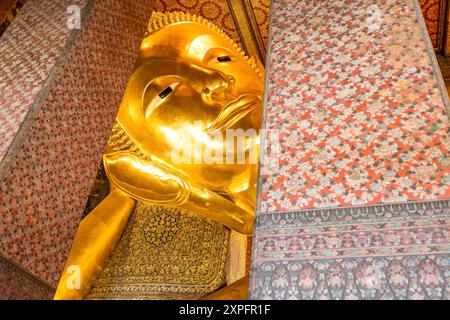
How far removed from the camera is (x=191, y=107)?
8.06 ft

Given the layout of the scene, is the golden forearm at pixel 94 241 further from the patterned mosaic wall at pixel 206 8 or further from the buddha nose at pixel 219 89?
the patterned mosaic wall at pixel 206 8

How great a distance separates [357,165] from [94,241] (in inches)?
64.8

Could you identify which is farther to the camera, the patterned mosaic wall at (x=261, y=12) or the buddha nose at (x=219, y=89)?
the patterned mosaic wall at (x=261, y=12)

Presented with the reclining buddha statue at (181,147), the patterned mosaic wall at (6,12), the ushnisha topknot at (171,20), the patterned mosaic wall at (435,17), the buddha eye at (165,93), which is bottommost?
the patterned mosaic wall at (435,17)

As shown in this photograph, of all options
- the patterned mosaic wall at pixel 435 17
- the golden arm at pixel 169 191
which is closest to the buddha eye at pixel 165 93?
the golden arm at pixel 169 191

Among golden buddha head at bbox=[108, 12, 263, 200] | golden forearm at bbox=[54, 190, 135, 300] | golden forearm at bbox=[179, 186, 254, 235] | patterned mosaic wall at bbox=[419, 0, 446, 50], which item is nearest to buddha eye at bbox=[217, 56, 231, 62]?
golden buddha head at bbox=[108, 12, 263, 200]

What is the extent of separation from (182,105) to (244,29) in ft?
3.23

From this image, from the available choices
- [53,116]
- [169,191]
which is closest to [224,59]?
[169,191]

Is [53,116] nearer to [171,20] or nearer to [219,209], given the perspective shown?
[219,209]

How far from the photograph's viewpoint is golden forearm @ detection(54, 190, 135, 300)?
2.40m

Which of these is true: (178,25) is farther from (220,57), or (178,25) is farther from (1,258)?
(1,258)

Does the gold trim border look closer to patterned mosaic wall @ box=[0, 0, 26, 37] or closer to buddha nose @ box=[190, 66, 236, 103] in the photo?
buddha nose @ box=[190, 66, 236, 103]

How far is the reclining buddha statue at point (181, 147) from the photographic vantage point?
2404mm

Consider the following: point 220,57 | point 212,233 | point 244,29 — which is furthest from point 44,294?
point 244,29
